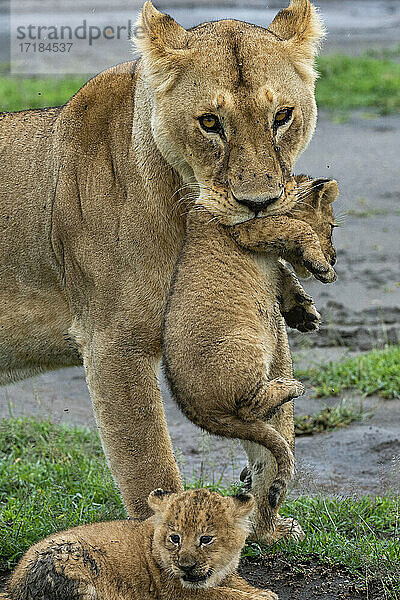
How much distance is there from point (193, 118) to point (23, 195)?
1.11 meters

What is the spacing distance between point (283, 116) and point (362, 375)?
3034 mm

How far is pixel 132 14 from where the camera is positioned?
69.3 ft

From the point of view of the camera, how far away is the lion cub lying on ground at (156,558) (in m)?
3.71

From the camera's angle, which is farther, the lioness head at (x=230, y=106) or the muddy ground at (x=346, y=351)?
the muddy ground at (x=346, y=351)

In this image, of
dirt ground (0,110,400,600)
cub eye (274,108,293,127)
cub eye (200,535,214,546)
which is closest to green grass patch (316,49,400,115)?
dirt ground (0,110,400,600)

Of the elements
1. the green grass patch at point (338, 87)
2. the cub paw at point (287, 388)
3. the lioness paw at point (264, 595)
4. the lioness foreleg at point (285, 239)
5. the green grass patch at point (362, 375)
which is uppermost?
the lioness foreleg at point (285, 239)

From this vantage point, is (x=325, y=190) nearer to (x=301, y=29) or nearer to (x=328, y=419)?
(x=301, y=29)

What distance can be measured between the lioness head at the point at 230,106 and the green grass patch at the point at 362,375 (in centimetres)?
265

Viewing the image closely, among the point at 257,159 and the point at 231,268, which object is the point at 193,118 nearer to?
the point at 257,159

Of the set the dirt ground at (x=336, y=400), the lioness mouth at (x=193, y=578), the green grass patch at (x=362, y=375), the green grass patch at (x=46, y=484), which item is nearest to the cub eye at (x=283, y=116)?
the lioness mouth at (x=193, y=578)

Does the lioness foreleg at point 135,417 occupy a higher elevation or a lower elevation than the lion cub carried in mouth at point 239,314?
lower

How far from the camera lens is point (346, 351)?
7121 mm

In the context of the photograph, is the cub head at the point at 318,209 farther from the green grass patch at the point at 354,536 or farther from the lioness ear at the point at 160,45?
the green grass patch at the point at 354,536

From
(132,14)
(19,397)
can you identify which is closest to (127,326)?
(19,397)
